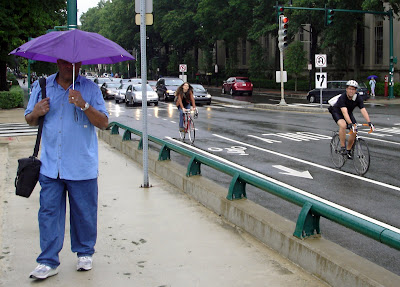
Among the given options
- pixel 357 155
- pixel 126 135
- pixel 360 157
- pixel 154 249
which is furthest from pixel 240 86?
pixel 154 249

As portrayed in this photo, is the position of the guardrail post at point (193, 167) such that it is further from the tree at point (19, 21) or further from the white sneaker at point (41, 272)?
the tree at point (19, 21)

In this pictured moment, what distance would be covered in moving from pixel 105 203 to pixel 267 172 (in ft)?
15.1

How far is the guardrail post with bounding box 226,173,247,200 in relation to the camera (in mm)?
7246

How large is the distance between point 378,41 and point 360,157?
42.6m

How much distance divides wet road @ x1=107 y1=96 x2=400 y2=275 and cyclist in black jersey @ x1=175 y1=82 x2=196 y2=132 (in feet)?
3.79

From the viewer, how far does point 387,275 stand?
14.9ft

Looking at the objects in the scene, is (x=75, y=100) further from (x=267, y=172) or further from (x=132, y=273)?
(x=267, y=172)

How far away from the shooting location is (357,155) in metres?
11.7

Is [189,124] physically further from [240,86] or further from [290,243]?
[240,86]

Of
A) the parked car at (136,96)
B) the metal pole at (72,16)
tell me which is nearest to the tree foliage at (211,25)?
the parked car at (136,96)

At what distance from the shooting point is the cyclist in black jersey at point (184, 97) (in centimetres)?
1723

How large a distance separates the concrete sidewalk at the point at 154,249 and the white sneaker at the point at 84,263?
0.15 ft

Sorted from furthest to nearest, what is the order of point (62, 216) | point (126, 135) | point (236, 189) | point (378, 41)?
point (378, 41), point (126, 135), point (236, 189), point (62, 216)

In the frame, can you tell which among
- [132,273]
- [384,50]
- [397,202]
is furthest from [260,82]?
[132,273]
